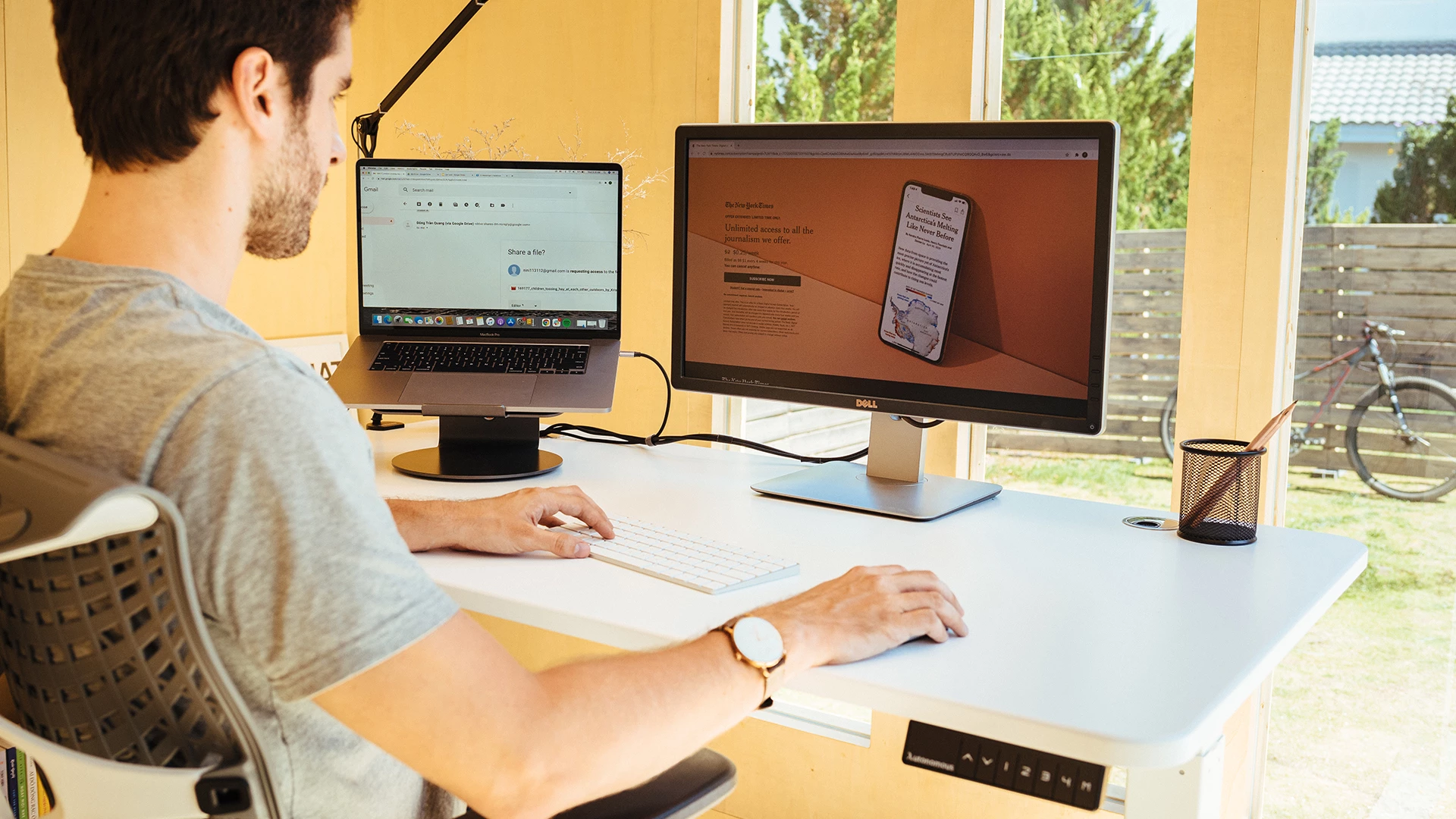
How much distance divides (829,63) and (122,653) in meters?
1.83

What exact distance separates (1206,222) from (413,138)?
1.67m

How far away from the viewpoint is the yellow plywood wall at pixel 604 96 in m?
2.26

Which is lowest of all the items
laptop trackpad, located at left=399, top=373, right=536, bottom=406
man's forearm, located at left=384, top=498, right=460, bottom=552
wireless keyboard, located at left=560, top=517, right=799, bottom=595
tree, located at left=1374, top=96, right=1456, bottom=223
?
wireless keyboard, located at left=560, top=517, right=799, bottom=595

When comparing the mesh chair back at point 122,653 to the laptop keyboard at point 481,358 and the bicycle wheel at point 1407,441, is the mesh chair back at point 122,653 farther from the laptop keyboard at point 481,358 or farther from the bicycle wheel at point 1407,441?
the bicycle wheel at point 1407,441

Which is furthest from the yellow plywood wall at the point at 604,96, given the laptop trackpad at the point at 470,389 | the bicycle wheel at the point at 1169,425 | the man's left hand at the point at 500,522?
the man's left hand at the point at 500,522

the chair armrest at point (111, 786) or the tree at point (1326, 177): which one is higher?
the tree at point (1326, 177)

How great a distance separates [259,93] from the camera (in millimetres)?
851

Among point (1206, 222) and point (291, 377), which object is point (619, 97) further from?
point (291, 377)

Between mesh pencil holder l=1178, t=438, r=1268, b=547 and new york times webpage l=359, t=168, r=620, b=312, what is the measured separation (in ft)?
3.02

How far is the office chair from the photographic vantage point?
663mm

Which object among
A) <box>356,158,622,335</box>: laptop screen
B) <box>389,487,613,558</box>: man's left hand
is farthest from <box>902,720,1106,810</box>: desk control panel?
<box>356,158,622,335</box>: laptop screen

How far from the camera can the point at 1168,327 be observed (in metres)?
1.92

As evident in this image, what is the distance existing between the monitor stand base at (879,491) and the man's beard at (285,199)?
0.78m

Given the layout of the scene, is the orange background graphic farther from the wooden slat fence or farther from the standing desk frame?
the wooden slat fence
